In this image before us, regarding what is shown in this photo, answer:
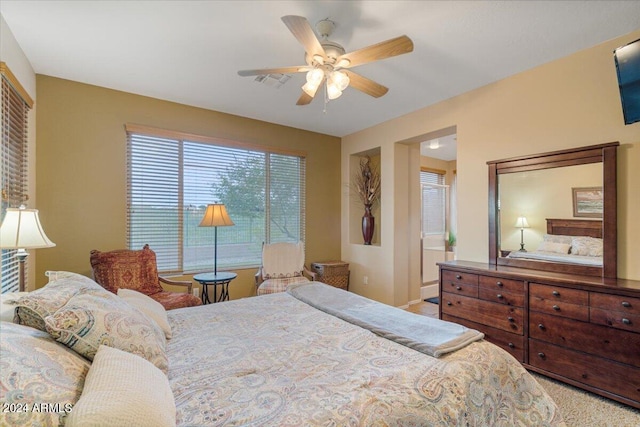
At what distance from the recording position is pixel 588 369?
216 centimetres

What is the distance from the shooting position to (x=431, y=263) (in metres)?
5.32

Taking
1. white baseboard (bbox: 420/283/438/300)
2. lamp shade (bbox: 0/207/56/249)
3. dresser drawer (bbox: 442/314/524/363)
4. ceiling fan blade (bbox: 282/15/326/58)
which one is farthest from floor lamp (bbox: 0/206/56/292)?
white baseboard (bbox: 420/283/438/300)

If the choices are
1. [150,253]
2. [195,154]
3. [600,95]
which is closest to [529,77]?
[600,95]

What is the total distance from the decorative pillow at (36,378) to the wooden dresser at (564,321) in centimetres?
290

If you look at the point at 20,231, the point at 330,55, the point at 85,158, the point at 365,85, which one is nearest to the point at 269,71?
the point at 330,55

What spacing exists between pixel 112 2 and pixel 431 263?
207 inches

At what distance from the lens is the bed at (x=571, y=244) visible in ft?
7.97

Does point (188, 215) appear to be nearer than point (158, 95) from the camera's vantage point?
No

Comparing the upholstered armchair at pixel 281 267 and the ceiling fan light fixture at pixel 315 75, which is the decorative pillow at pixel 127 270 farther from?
the ceiling fan light fixture at pixel 315 75

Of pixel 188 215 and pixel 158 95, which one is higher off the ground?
pixel 158 95

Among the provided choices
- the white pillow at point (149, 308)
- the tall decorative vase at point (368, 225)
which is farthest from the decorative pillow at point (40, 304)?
the tall decorative vase at point (368, 225)

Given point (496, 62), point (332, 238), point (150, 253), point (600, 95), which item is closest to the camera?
point (600, 95)

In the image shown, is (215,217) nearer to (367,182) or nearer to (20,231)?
(20,231)

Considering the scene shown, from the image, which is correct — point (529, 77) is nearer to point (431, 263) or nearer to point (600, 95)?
point (600, 95)
